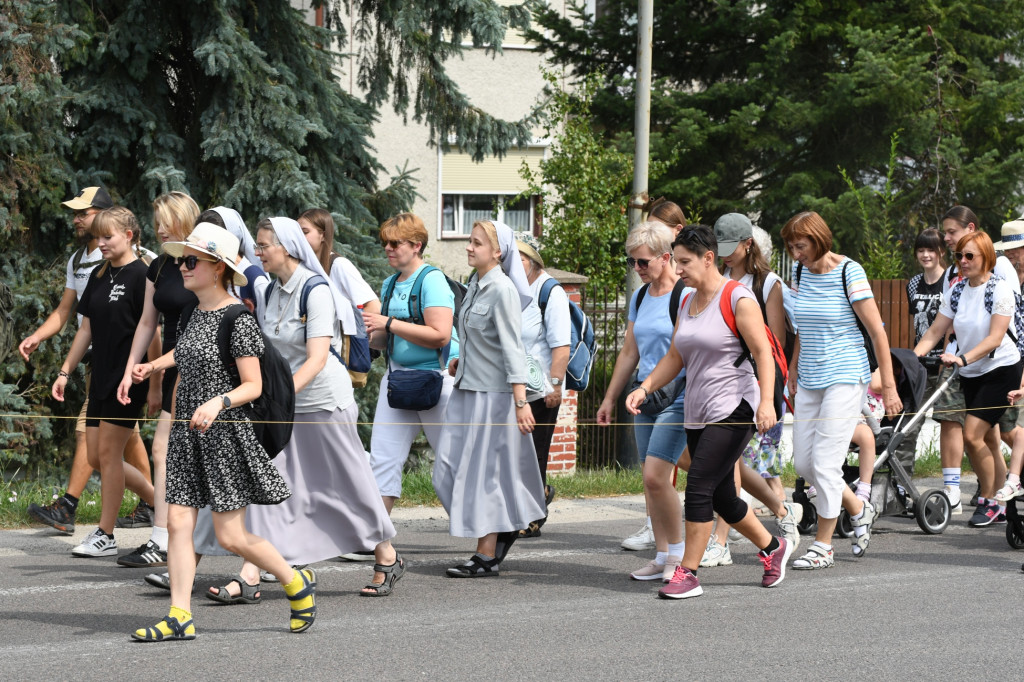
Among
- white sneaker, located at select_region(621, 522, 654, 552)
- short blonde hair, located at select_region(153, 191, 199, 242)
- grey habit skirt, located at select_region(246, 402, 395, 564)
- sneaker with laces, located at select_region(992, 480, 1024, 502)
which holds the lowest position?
white sneaker, located at select_region(621, 522, 654, 552)

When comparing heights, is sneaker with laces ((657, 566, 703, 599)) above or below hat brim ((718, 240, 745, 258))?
below

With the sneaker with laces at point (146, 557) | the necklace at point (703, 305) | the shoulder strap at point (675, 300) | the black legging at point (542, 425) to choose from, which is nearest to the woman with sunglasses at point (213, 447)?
the sneaker with laces at point (146, 557)

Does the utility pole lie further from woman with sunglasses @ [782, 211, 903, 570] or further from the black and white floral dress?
the black and white floral dress

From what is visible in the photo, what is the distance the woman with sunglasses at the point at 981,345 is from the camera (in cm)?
861

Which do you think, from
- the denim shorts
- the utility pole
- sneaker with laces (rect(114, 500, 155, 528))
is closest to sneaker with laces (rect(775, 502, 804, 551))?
the denim shorts

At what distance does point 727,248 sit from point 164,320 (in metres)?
3.13

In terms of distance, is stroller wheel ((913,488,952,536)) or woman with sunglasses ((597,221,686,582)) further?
stroller wheel ((913,488,952,536))

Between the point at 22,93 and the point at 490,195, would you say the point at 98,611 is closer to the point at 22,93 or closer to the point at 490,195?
the point at 22,93

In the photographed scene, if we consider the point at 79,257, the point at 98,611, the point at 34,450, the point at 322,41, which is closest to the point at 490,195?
the point at 322,41

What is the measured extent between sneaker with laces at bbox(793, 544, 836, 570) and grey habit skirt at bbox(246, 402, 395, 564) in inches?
97.3

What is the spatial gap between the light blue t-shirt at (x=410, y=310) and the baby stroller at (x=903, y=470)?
9.79ft

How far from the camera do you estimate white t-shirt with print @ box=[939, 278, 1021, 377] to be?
8586 millimetres

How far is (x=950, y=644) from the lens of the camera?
19.0ft

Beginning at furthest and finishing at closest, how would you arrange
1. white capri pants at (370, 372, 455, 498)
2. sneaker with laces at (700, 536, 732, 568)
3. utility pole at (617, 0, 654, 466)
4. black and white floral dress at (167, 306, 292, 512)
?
utility pole at (617, 0, 654, 466), sneaker with laces at (700, 536, 732, 568), white capri pants at (370, 372, 455, 498), black and white floral dress at (167, 306, 292, 512)
